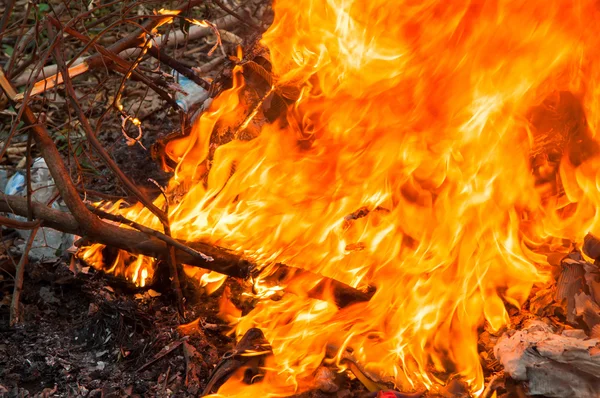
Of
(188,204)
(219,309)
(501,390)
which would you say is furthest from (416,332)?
(188,204)

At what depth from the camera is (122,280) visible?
12.8 ft

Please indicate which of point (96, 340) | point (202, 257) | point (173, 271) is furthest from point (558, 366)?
point (96, 340)

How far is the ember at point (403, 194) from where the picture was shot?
3.48 meters

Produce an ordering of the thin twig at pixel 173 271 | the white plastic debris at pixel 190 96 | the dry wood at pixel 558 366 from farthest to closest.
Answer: the white plastic debris at pixel 190 96
the thin twig at pixel 173 271
the dry wood at pixel 558 366

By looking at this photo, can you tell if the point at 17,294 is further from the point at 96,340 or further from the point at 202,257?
the point at 202,257

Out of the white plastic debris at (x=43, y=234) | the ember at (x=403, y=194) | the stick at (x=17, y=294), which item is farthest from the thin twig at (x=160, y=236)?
the white plastic debris at (x=43, y=234)

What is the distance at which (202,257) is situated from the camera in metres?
3.53

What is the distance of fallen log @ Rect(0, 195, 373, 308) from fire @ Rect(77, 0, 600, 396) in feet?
0.30

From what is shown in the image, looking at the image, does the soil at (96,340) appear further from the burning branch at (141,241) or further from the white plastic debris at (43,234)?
the burning branch at (141,241)

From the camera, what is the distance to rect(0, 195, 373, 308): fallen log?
11.5 ft

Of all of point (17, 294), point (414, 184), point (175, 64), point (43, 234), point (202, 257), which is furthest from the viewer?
point (175, 64)

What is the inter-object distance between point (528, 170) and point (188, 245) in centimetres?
194

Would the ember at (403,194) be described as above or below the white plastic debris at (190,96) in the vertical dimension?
below

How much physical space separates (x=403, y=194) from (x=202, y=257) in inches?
45.4
